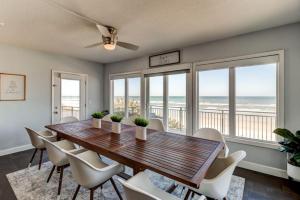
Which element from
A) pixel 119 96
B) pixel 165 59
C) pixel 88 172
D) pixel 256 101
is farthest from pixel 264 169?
pixel 119 96

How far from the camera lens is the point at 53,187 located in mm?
2191

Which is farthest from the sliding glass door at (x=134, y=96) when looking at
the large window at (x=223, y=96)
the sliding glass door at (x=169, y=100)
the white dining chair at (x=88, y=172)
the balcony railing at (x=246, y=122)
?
the white dining chair at (x=88, y=172)

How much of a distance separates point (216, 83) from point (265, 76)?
32.9 inches

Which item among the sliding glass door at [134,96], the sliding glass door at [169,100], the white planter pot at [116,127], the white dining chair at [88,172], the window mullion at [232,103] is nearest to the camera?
the white dining chair at [88,172]

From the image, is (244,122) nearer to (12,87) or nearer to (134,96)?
(134,96)

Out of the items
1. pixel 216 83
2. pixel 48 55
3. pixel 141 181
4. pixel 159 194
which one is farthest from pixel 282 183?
pixel 48 55

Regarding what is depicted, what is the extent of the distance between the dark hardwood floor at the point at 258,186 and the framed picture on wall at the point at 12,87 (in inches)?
56.9

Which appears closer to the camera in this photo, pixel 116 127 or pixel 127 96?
pixel 116 127

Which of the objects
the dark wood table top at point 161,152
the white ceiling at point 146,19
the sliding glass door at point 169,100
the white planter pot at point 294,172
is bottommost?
the white planter pot at point 294,172

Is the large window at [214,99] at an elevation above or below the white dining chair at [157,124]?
above

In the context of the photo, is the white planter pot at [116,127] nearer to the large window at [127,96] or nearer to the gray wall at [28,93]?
the large window at [127,96]

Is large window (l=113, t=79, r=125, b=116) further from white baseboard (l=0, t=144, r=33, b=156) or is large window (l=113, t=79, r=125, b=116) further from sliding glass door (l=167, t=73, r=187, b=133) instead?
white baseboard (l=0, t=144, r=33, b=156)

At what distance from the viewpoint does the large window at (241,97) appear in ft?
8.95

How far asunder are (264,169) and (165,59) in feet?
9.97
